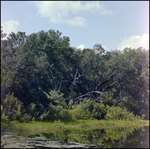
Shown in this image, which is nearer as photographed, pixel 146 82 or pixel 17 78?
pixel 17 78

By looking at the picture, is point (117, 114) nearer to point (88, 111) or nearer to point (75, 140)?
point (88, 111)

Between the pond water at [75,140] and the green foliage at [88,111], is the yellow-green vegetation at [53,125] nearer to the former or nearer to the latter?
the green foliage at [88,111]

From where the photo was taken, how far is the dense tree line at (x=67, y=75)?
30.4 m

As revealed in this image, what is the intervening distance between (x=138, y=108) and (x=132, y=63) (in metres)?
9.76

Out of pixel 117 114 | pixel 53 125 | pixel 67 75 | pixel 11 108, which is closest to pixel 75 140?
pixel 53 125

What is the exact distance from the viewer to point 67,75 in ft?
152

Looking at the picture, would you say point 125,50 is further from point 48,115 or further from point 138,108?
point 48,115

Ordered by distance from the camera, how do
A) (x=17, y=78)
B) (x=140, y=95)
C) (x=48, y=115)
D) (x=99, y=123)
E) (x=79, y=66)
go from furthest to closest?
1. (x=140, y=95)
2. (x=79, y=66)
3. (x=99, y=123)
4. (x=48, y=115)
5. (x=17, y=78)

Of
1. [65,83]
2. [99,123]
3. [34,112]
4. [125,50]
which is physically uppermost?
[125,50]

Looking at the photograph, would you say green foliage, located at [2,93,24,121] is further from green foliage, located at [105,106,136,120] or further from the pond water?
green foliage, located at [105,106,136,120]

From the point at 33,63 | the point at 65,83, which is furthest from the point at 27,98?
the point at 65,83

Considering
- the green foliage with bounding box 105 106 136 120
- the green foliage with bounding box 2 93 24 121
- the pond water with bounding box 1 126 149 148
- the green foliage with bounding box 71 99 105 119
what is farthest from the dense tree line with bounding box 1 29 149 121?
the pond water with bounding box 1 126 149 148

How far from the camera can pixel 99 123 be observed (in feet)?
112

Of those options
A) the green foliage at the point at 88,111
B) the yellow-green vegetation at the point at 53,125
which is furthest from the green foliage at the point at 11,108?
the green foliage at the point at 88,111
